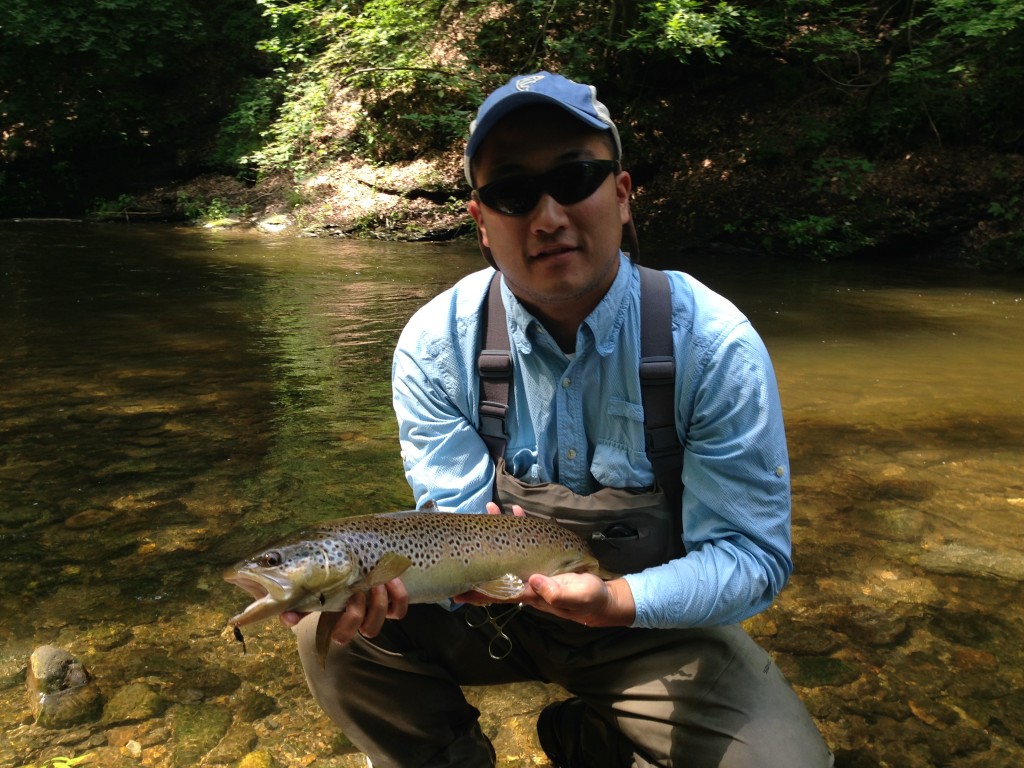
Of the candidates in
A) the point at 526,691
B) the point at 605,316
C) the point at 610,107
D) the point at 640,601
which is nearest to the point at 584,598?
the point at 640,601

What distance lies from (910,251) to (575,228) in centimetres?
1367

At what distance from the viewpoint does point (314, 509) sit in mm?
4043

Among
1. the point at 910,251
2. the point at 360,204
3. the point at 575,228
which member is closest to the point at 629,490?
the point at 575,228

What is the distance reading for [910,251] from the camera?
45.8 ft

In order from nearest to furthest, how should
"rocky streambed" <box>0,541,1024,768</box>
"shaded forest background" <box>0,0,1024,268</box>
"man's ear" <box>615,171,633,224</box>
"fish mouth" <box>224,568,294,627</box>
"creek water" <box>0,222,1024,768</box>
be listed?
"fish mouth" <box>224,568,294,627</box>, "man's ear" <box>615,171,633,224</box>, "rocky streambed" <box>0,541,1024,768</box>, "creek water" <box>0,222,1024,768</box>, "shaded forest background" <box>0,0,1024,268</box>

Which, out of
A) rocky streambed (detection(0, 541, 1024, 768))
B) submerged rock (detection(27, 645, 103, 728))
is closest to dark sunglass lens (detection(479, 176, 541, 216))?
rocky streambed (detection(0, 541, 1024, 768))

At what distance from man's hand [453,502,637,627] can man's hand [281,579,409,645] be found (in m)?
0.29

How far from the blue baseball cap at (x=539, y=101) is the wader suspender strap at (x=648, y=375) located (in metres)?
0.42

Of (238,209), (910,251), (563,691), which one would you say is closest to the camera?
(563,691)

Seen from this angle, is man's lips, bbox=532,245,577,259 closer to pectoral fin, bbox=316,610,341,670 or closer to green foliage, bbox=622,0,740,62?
pectoral fin, bbox=316,610,341,670

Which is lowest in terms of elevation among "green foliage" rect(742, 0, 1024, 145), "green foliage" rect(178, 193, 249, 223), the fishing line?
the fishing line

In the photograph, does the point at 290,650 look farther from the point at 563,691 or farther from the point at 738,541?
the point at 738,541

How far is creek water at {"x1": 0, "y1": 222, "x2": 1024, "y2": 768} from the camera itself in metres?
2.65

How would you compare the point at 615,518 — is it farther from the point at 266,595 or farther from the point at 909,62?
the point at 909,62
